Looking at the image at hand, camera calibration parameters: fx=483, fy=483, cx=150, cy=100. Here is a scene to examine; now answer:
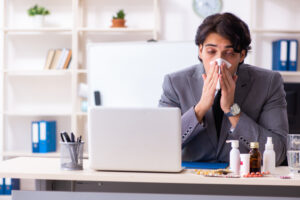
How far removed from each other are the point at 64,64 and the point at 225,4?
1605mm

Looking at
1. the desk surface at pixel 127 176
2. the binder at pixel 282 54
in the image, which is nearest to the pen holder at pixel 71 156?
the desk surface at pixel 127 176

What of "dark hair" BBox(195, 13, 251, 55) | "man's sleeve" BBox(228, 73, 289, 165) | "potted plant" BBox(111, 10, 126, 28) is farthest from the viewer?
"potted plant" BBox(111, 10, 126, 28)

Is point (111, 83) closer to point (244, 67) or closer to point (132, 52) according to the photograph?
point (132, 52)

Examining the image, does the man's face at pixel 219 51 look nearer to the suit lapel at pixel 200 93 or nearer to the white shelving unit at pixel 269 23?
the suit lapel at pixel 200 93

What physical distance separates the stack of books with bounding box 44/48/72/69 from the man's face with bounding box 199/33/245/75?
8.67 ft

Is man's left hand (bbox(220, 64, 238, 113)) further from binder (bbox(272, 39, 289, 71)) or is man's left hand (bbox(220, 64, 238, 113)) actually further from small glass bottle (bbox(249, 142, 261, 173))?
binder (bbox(272, 39, 289, 71))

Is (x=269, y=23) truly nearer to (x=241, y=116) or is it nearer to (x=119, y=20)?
(x=119, y=20)

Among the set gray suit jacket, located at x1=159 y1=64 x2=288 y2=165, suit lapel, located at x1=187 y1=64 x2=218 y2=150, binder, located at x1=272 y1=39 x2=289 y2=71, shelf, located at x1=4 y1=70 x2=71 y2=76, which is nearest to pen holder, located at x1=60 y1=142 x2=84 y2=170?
gray suit jacket, located at x1=159 y1=64 x2=288 y2=165

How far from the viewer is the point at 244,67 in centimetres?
215

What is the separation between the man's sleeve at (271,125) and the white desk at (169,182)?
0.73 feet

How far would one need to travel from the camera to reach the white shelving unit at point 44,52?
4617 mm

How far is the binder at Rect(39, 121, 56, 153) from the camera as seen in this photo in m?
4.43

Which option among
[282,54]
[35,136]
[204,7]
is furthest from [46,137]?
[282,54]

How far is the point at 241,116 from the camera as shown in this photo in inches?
74.9
